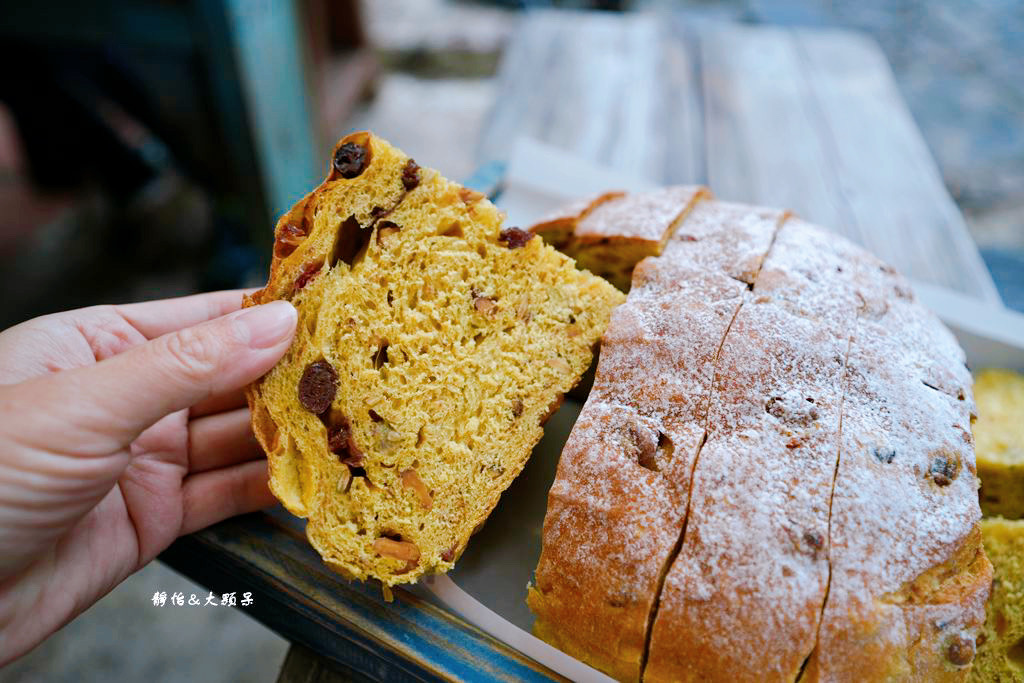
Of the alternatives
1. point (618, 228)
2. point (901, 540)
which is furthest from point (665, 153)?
point (901, 540)

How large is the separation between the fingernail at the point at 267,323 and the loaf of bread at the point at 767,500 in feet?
1.69

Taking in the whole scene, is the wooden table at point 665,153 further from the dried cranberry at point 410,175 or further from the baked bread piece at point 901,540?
the dried cranberry at point 410,175

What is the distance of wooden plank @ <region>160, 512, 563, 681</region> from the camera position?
3.90 ft

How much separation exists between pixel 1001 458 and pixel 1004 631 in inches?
13.7

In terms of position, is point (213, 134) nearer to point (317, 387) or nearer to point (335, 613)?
point (317, 387)

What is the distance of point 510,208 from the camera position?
224cm

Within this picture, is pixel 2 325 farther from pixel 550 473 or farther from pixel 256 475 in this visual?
pixel 550 473

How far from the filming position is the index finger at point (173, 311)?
1.52m

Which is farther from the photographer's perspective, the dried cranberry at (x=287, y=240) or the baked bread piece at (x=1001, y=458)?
the baked bread piece at (x=1001, y=458)

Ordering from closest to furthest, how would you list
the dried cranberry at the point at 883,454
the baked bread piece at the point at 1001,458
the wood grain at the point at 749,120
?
the dried cranberry at the point at 883,454, the baked bread piece at the point at 1001,458, the wood grain at the point at 749,120

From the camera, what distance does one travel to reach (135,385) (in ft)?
3.44

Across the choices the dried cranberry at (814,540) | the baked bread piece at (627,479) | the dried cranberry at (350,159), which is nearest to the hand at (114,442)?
the dried cranberry at (350,159)

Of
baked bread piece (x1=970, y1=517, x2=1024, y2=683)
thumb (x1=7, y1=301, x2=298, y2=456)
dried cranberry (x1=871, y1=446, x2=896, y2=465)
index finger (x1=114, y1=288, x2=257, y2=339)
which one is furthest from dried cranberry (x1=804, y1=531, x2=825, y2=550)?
index finger (x1=114, y1=288, x2=257, y2=339)

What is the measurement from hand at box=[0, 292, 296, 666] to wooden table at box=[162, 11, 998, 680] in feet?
0.38
